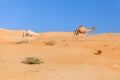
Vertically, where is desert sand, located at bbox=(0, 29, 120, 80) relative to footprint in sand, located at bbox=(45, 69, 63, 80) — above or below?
above

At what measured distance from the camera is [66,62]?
18.4 m

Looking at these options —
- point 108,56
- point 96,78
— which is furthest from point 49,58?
point 96,78

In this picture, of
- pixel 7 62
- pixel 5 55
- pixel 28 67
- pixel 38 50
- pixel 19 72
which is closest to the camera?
pixel 19 72

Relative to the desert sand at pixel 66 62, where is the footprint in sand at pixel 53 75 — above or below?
below

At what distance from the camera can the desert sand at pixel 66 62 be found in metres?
15.1

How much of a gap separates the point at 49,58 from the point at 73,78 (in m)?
4.76

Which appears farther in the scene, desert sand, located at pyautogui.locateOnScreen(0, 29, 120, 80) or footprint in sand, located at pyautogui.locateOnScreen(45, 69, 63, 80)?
desert sand, located at pyautogui.locateOnScreen(0, 29, 120, 80)

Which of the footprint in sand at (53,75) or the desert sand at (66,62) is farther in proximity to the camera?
the desert sand at (66,62)

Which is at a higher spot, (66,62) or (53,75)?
(66,62)

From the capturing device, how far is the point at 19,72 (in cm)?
1570

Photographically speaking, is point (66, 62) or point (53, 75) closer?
point (53, 75)

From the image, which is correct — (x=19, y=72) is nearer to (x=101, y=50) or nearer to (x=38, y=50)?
(x=38, y=50)

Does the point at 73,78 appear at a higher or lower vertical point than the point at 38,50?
lower

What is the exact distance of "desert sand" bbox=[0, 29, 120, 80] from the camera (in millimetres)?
15148
